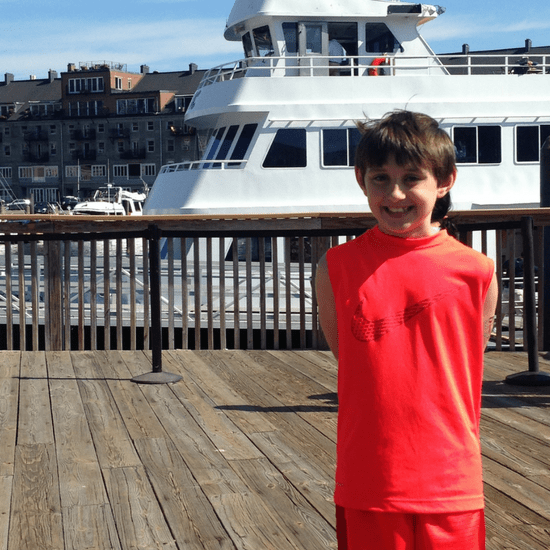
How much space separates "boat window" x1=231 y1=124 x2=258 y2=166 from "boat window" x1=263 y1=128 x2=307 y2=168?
0.46 m

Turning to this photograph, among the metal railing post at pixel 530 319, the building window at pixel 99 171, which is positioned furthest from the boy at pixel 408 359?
the building window at pixel 99 171

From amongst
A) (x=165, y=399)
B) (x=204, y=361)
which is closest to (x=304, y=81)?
(x=204, y=361)

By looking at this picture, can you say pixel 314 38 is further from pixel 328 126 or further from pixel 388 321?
pixel 388 321

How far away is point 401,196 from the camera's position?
2.01 meters

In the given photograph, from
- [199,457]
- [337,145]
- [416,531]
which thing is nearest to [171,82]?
[337,145]

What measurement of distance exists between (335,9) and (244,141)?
10.1 feet

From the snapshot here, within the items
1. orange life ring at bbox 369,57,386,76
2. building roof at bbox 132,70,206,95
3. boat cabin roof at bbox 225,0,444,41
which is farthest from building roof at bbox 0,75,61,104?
orange life ring at bbox 369,57,386,76

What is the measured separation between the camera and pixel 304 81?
45.7ft

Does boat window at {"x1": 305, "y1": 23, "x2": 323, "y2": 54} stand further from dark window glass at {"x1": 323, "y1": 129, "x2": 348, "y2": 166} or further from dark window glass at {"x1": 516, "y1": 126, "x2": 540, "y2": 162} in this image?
dark window glass at {"x1": 516, "y1": 126, "x2": 540, "y2": 162}

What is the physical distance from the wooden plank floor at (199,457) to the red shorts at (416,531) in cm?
149

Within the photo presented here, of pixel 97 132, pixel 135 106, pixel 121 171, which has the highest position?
pixel 135 106

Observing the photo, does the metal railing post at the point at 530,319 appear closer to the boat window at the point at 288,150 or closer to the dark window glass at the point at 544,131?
the boat window at the point at 288,150

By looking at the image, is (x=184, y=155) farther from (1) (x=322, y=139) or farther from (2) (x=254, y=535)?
(2) (x=254, y=535)

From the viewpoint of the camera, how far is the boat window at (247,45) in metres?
16.3
